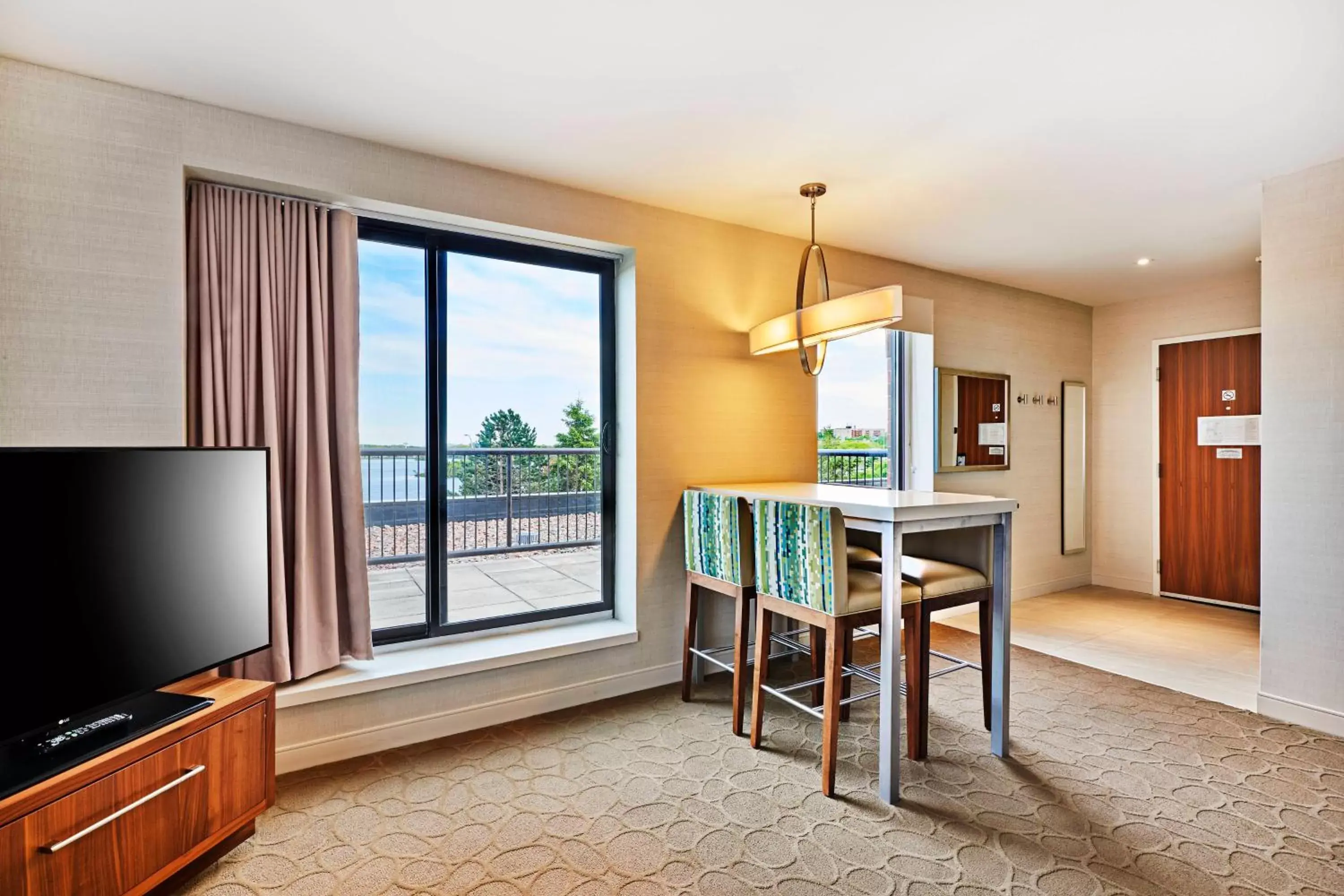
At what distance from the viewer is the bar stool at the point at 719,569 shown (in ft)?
9.28

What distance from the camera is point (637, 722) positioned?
293 cm

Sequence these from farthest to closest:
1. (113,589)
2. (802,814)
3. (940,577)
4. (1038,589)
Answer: (1038,589)
(940,577)
(802,814)
(113,589)


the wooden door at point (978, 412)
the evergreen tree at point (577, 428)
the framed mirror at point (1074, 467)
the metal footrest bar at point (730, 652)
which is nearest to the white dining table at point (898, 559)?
the metal footrest bar at point (730, 652)

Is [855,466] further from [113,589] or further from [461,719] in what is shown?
[113,589]

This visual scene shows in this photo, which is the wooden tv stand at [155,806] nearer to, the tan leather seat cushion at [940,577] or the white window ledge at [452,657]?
the white window ledge at [452,657]

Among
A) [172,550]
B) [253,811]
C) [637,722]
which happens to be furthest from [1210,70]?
[253,811]

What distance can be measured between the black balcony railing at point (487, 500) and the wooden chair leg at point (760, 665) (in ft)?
3.69

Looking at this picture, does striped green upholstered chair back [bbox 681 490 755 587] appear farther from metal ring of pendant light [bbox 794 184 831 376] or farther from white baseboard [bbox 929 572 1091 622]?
white baseboard [bbox 929 572 1091 622]

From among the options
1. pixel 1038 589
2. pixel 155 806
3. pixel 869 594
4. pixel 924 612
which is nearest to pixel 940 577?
pixel 924 612

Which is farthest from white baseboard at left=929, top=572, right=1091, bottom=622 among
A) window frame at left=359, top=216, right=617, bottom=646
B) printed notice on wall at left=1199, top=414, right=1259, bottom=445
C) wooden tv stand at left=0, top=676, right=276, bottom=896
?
wooden tv stand at left=0, top=676, right=276, bottom=896

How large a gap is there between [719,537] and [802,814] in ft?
3.85

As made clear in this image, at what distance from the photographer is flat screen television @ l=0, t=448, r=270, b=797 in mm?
1553

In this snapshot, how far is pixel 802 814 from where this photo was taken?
7.23 feet

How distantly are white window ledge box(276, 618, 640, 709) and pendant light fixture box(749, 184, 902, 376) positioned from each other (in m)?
1.63
